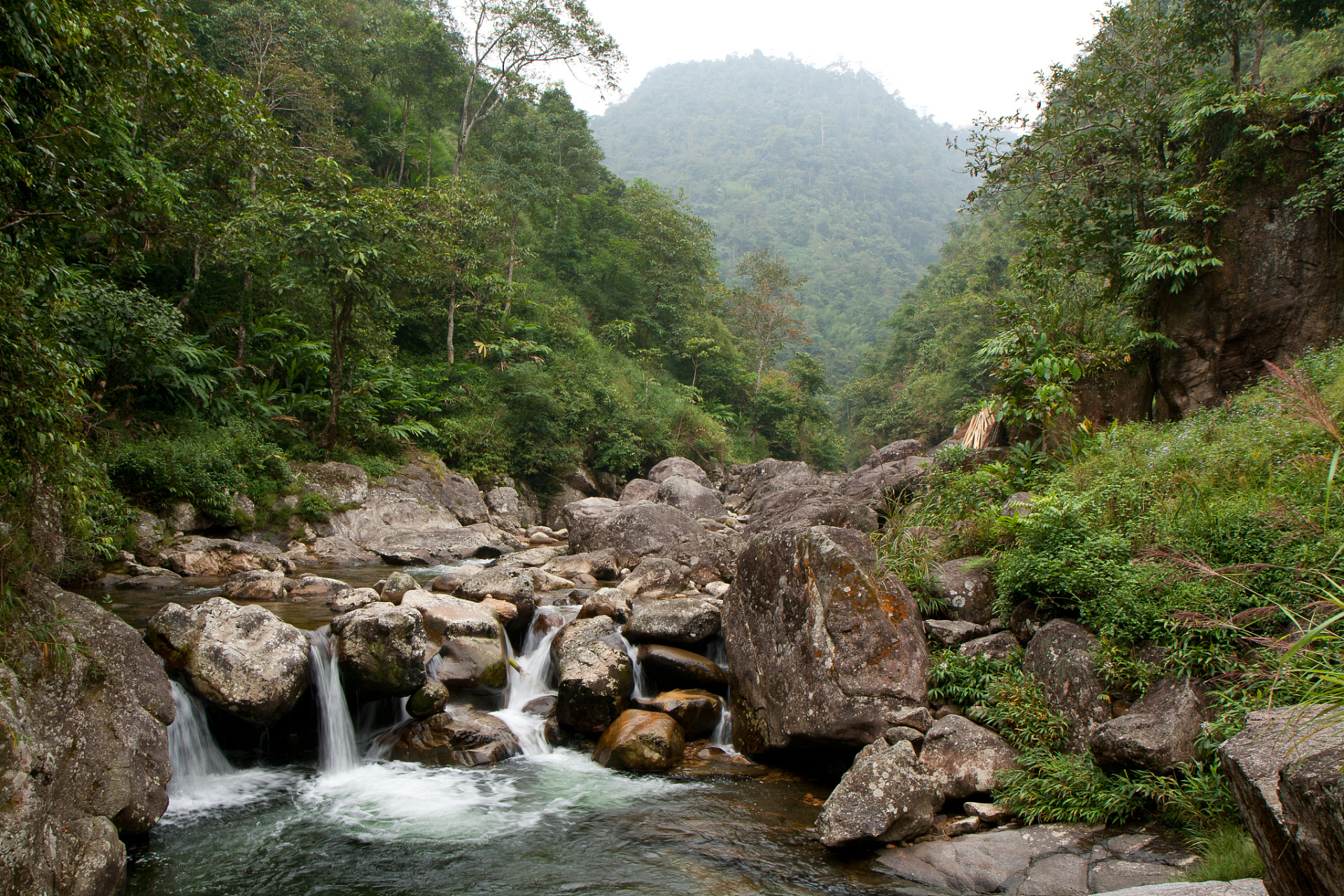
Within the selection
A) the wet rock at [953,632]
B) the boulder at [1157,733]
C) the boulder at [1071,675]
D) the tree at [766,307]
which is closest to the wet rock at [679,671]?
the wet rock at [953,632]

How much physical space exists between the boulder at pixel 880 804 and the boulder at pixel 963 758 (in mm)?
187

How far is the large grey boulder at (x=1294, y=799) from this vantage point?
2.30 meters

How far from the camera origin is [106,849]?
14.1ft

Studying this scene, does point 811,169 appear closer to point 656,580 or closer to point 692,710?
point 656,580

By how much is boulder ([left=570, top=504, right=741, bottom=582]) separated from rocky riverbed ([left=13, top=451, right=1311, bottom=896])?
304cm

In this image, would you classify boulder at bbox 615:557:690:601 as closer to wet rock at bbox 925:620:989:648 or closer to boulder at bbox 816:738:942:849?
wet rock at bbox 925:620:989:648

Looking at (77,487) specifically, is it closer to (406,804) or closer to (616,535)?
(406,804)

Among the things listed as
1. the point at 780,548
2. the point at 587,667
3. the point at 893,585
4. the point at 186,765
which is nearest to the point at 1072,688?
the point at 893,585

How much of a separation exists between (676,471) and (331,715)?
17.4 metres

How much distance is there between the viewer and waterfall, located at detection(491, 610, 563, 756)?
7.24 metres

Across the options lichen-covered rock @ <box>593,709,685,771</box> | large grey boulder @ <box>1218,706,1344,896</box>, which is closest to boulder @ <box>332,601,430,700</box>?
lichen-covered rock @ <box>593,709,685,771</box>

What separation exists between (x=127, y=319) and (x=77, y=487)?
30.1 ft

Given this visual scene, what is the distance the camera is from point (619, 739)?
6.73m

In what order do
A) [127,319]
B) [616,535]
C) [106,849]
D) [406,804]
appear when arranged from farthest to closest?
[616,535] < [127,319] < [406,804] < [106,849]
